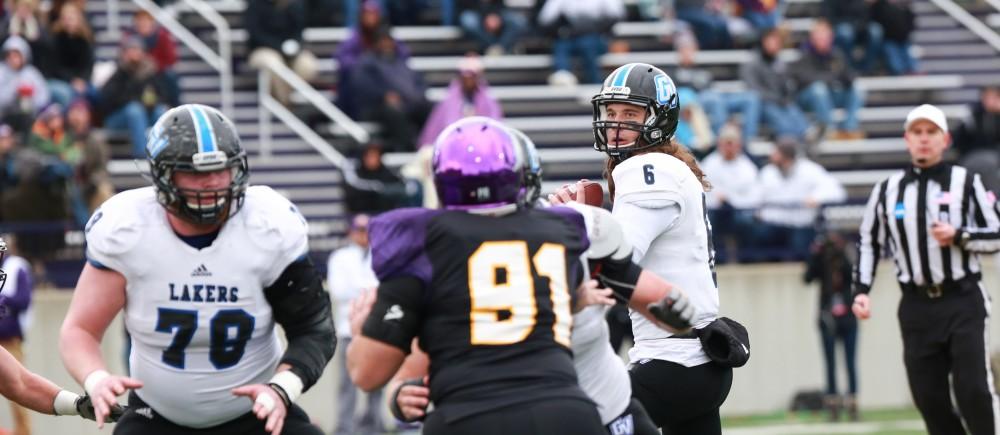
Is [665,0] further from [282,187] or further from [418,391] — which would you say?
[418,391]

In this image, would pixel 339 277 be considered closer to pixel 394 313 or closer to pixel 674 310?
pixel 674 310

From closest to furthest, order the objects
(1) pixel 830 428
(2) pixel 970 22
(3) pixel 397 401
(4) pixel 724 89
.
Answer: (3) pixel 397 401 → (1) pixel 830 428 → (4) pixel 724 89 → (2) pixel 970 22

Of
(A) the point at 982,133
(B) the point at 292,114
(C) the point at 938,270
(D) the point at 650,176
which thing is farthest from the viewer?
(B) the point at 292,114

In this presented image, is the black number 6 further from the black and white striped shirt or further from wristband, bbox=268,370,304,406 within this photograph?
the black and white striped shirt

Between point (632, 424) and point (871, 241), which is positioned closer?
point (632, 424)

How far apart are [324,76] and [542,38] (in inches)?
90.5

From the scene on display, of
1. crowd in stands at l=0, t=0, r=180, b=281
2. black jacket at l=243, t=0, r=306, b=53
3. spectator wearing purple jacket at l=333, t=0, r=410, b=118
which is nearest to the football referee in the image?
crowd in stands at l=0, t=0, r=180, b=281

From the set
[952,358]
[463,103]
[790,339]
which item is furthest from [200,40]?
[952,358]

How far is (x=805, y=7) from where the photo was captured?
1928 cm

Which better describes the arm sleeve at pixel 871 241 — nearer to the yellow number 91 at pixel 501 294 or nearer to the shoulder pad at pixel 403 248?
the yellow number 91 at pixel 501 294

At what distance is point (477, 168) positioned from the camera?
187 inches

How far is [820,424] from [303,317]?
26.8 feet

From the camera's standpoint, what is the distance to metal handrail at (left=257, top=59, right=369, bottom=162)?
1572 cm

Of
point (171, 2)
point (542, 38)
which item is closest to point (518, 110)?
point (542, 38)
